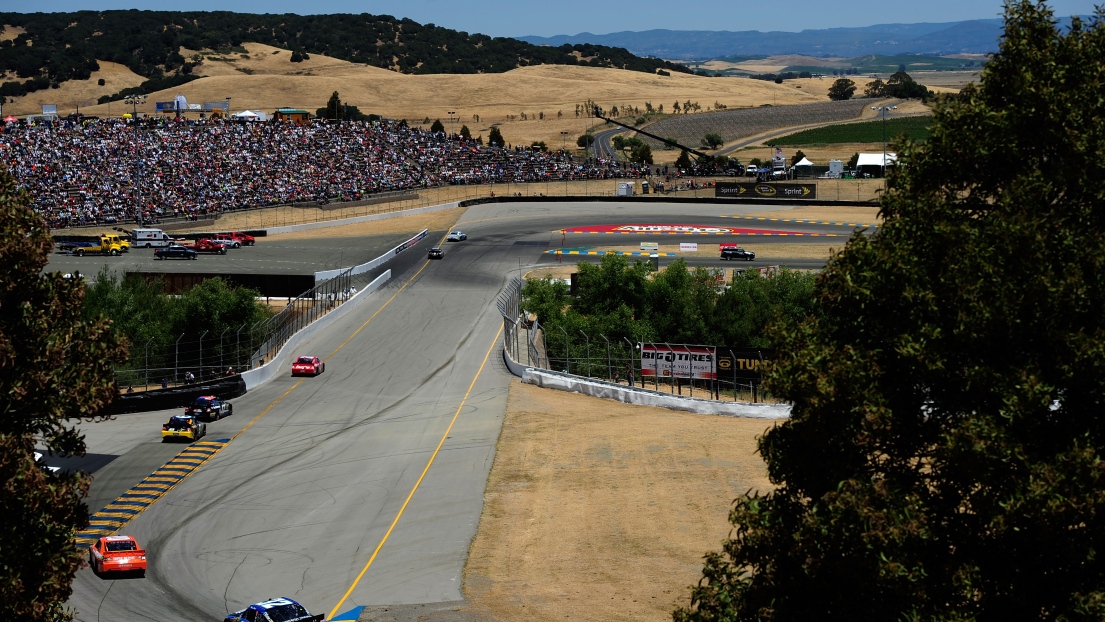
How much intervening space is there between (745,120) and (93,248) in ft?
373

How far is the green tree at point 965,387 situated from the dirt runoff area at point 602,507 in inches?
539

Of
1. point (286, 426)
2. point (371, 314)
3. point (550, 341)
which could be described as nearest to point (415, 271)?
point (371, 314)

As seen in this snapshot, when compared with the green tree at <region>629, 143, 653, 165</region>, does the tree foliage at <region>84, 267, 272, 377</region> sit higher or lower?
lower

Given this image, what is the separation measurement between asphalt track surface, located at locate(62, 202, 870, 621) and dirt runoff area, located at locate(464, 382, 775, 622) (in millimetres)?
1024

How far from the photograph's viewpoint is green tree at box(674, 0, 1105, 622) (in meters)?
11.6

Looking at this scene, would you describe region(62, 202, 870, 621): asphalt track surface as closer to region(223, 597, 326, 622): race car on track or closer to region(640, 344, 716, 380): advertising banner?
region(223, 597, 326, 622): race car on track

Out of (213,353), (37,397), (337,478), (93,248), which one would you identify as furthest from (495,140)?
(37,397)

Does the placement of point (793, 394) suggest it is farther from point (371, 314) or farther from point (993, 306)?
point (371, 314)

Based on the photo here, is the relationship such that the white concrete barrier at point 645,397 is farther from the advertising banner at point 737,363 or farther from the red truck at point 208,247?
the red truck at point 208,247

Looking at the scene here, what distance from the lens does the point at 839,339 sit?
1339 cm

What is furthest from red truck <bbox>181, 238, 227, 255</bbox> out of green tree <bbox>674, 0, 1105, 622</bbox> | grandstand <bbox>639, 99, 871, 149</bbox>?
grandstand <bbox>639, 99, 871, 149</bbox>

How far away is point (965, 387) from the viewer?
486 inches

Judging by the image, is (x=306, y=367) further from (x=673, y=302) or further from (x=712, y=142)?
(x=712, y=142)

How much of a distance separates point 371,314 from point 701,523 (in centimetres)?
3778
